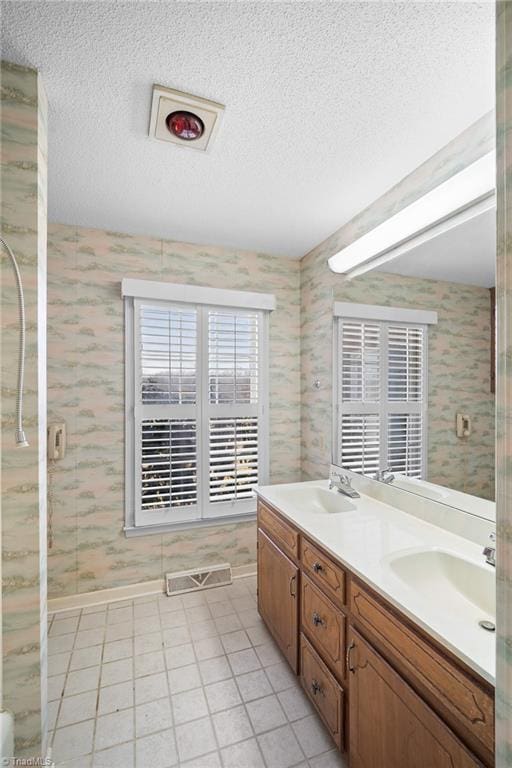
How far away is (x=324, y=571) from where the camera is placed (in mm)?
1404

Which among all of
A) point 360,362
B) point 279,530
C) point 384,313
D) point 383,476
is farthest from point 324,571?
point 384,313

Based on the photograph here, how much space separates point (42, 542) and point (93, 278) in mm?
1735

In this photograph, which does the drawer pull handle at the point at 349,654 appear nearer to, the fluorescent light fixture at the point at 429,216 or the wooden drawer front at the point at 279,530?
the wooden drawer front at the point at 279,530

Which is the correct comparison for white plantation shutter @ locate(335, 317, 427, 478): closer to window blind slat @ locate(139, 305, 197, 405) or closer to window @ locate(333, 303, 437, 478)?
window @ locate(333, 303, 437, 478)

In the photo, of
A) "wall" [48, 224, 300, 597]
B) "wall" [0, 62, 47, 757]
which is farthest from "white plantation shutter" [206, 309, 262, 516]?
"wall" [0, 62, 47, 757]

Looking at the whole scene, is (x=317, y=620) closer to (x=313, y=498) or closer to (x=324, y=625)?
(x=324, y=625)

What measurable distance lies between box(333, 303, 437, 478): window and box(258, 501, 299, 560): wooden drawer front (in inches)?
23.6

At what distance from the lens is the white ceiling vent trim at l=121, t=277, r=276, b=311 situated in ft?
7.80

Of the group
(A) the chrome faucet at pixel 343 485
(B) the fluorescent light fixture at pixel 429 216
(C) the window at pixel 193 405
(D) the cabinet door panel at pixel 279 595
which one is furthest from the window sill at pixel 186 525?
(B) the fluorescent light fixture at pixel 429 216

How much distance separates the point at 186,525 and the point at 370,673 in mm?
1670

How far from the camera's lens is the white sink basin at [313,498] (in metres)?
2.03

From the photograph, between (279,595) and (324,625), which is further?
(279,595)

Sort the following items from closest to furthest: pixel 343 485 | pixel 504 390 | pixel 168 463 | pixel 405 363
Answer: pixel 504 390, pixel 405 363, pixel 343 485, pixel 168 463

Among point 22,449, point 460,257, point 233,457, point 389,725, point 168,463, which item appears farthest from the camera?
point 233,457
